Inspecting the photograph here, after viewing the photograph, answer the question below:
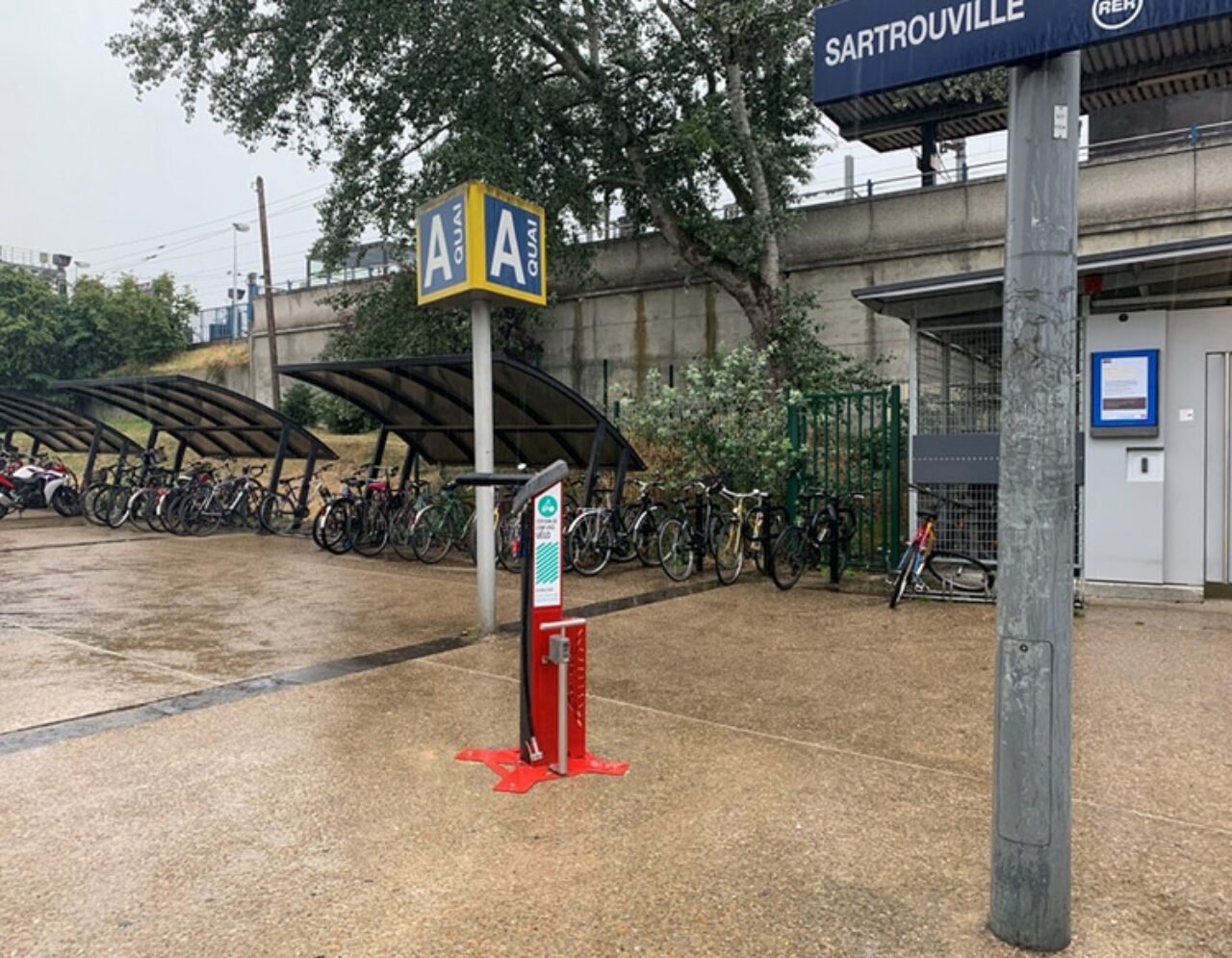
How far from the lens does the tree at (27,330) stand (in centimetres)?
3231

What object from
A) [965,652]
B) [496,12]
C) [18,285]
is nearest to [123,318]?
[18,285]

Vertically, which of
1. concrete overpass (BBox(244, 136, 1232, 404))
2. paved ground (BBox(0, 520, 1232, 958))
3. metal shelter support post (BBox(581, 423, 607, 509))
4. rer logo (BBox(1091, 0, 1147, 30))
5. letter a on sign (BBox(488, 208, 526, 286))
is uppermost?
concrete overpass (BBox(244, 136, 1232, 404))

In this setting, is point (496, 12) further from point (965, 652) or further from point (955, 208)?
point (965, 652)

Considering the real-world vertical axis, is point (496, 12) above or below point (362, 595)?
above

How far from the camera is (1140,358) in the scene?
707 centimetres

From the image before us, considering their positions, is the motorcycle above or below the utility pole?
below

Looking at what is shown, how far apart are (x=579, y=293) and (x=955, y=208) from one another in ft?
24.6

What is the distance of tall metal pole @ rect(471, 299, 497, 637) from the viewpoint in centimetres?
616

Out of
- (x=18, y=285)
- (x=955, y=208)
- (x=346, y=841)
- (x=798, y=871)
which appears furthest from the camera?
(x=18, y=285)

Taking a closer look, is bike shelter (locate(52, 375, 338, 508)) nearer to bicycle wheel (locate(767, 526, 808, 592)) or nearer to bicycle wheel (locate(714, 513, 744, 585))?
bicycle wheel (locate(714, 513, 744, 585))

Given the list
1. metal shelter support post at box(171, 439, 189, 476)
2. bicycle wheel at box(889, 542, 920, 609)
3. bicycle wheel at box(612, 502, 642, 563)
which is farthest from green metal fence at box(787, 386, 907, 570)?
metal shelter support post at box(171, 439, 189, 476)

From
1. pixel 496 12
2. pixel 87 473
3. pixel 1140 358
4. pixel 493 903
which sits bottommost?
pixel 493 903

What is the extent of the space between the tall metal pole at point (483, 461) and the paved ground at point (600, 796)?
325 millimetres

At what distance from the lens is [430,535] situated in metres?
10.3
